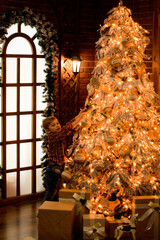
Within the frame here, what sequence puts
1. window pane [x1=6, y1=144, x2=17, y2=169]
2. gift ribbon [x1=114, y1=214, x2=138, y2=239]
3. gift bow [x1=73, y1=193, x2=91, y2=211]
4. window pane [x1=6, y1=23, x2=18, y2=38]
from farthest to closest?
1. window pane [x1=6, y1=144, x2=17, y2=169]
2. window pane [x1=6, y1=23, x2=18, y2=38]
3. gift bow [x1=73, y1=193, x2=91, y2=211]
4. gift ribbon [x1=114, y1=214, x2=138, y2=239]

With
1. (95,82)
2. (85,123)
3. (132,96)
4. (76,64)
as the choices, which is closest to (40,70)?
(76,64)

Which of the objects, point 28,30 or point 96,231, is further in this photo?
point 28,30

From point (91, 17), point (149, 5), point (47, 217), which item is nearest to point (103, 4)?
point (91, 17)

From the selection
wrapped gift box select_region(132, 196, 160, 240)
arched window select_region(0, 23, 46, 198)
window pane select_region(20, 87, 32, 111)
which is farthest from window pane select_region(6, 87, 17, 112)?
wrapped gift box select_region(132, 196, 160, 240)

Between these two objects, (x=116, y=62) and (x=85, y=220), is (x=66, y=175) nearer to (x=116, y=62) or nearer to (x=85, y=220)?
(x=85, y=220)

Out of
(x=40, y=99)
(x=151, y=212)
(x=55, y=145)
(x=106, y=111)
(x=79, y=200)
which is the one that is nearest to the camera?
(x=151, y=212)

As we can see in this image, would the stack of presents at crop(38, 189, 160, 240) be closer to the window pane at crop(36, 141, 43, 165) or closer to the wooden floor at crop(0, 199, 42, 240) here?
the wooden floor at crop(0, 199, 42, 240)

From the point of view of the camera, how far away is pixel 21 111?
699 cm

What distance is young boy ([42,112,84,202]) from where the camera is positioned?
18.9 ft

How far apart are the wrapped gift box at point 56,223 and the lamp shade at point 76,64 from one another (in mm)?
2880

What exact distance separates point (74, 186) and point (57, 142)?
2.02 feet

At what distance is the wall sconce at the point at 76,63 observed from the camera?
23.6 ft

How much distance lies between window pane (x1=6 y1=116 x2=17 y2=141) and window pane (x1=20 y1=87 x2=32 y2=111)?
0.23 metres

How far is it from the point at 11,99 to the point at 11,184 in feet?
4.18
